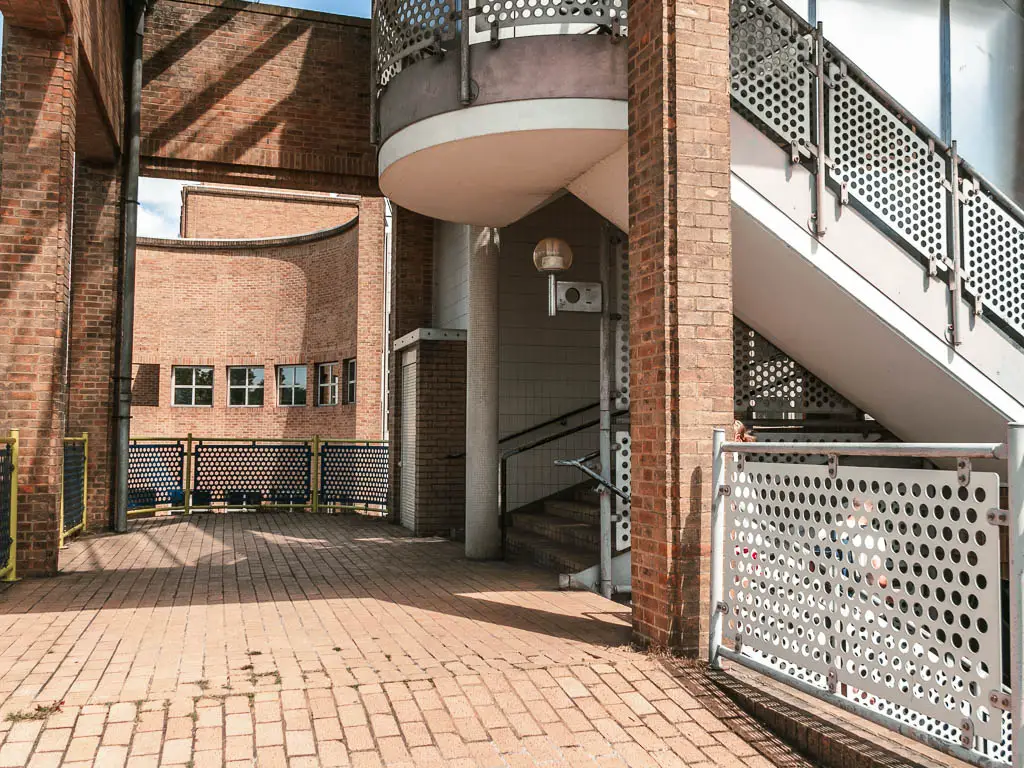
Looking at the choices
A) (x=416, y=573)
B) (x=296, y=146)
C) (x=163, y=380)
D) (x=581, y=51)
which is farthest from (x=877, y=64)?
(x=163, y=380)

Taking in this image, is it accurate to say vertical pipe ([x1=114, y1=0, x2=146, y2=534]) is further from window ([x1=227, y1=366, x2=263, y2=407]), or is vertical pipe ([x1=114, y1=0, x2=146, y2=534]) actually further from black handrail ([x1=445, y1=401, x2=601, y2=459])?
window ([x1=227, y1=366, x2=263, y2=407])

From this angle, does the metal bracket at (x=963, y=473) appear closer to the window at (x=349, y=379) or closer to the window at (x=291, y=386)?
the window at (x=349, y=379)

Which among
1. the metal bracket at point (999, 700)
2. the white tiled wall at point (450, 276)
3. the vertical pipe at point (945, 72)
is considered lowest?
the metal bracket at point (999, 700)

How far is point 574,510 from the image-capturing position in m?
9.38

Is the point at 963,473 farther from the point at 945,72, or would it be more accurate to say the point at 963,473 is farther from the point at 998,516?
the point at 945,72

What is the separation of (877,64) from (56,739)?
321 inches

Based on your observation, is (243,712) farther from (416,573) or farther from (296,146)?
(296,146)

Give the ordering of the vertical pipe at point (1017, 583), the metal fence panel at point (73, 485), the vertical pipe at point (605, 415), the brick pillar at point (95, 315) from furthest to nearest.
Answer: the brick pillar at point (95, 315)
the metal fence panel at point (73, 485)
the vertical pipe at point (605, 415)
the vertical pipe at point (1017, 583)

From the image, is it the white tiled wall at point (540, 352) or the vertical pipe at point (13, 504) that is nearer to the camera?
the vertical pipe at point (13, 504)

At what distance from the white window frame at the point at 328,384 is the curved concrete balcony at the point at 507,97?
16.6 m

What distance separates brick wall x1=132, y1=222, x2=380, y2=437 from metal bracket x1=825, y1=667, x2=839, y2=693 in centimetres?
2105

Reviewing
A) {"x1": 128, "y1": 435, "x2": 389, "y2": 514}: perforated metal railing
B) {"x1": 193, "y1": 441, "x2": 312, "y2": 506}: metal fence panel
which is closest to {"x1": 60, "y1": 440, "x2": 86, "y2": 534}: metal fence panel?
{"x1": 128, "y1": 435, "x2": 389, "y2": 514}: perforated metal railing

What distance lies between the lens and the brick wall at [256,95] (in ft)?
A: 37.6

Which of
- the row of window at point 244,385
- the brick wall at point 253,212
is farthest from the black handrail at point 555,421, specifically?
the brick wall at point 253,212
